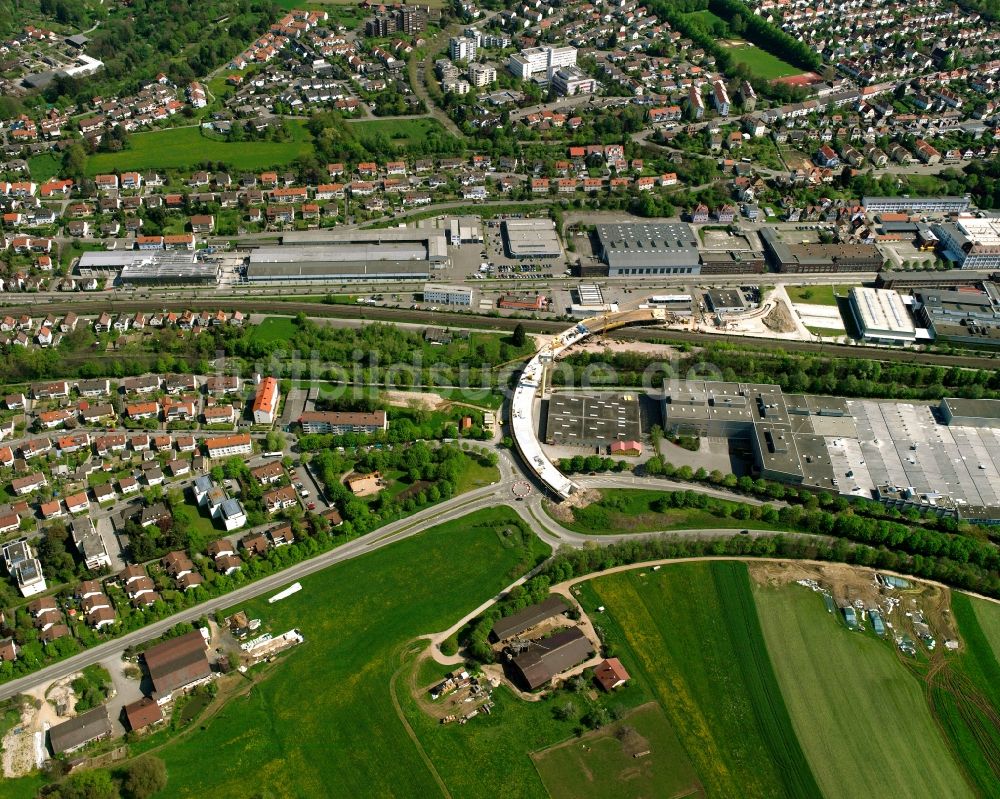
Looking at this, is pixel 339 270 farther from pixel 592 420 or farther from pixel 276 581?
pixel 276 581

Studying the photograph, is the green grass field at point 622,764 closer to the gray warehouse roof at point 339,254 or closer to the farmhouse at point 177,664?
the farmhouse at point 177,664

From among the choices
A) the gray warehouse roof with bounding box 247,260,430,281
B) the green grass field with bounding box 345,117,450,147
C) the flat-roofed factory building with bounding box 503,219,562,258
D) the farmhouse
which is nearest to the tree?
the farmhouse

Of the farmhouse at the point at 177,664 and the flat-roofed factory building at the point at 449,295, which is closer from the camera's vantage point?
the farmhouse at the point at 177,664

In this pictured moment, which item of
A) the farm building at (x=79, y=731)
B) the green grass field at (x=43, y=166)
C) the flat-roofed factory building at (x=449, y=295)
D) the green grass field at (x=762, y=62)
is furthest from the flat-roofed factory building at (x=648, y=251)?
the green grass field at (x=43, y=166)

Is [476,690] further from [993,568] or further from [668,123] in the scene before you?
[668,123]

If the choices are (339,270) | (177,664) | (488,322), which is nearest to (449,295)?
(488,322)

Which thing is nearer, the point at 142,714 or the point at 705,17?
the point at 142,714

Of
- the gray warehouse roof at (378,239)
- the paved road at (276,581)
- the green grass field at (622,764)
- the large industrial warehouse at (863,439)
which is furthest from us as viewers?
the gray warehouse roof at (378,239)
